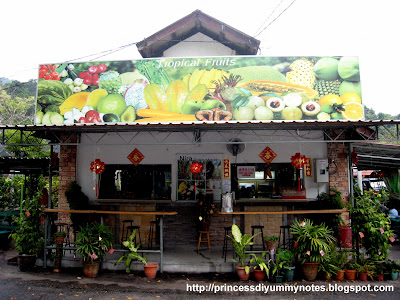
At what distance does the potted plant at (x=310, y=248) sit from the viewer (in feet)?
23.8

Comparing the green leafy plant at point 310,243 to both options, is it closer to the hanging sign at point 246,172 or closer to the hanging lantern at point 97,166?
the hanging sign at point 246,172

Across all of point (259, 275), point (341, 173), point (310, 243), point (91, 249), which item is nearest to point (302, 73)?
point (341, 173)

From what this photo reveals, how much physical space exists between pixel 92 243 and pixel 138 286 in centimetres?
136

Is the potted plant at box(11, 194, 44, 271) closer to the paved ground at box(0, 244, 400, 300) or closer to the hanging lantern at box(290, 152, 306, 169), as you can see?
the paved ground at box(0, 244, 400, 300)

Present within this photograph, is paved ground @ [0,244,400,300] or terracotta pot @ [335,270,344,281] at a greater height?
terracotta pot @ [335,270,344,281]

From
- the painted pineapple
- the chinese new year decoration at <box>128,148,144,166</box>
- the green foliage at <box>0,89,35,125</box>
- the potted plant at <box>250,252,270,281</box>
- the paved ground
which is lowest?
the paved ground

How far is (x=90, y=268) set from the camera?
7551 mm

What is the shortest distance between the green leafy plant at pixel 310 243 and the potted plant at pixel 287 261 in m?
0.19

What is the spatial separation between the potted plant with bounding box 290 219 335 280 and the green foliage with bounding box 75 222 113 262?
401 cm

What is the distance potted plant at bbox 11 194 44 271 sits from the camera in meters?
8.14

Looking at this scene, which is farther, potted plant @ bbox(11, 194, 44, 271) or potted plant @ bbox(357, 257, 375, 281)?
potted plant @ bbox(11, 194, 44, 271)

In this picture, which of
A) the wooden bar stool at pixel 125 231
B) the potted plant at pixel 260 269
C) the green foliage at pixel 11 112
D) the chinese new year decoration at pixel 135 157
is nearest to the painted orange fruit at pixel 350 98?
the potted plant at pixel 260 269

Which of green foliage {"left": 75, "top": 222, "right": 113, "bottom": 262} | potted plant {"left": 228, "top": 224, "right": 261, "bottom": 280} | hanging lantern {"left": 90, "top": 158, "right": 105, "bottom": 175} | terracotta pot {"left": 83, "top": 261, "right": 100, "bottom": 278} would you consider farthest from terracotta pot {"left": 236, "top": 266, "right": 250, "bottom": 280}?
hanging lantern {"left": 90, "top": 158, "right": 105, "bottom": 175}

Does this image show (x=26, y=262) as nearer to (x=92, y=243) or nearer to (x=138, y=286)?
(x=92, y=243)
